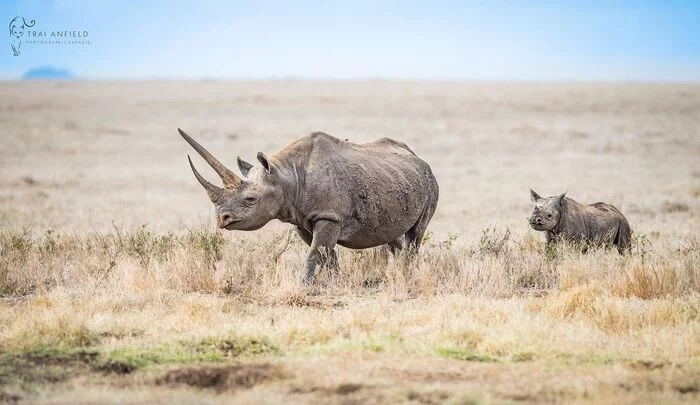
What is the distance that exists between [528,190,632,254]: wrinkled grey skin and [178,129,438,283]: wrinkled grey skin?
2.12m

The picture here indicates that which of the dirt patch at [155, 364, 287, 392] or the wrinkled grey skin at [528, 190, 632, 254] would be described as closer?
the dirt patch at [155, 364, 287, 392]

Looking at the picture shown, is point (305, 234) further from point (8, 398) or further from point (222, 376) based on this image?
point (8, 398)

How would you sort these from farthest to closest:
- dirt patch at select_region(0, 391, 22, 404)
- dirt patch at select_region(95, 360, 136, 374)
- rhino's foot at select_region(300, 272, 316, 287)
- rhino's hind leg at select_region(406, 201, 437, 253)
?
1. rhino's hind leg at select_region(406, 201, 437, 253)
2. rhino's foot at select_region(300, 272, 316, 287)
3. dirt patch at select_region(95, 360, 136, 374)
4. dirt patch at select_region(0, 391, 22, 404)

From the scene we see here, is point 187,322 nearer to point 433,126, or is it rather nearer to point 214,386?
point 214,386

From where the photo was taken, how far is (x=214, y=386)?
6.69 metres

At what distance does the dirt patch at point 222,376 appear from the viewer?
6.70 metres

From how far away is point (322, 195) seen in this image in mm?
10750

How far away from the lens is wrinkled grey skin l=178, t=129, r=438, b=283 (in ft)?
33.6

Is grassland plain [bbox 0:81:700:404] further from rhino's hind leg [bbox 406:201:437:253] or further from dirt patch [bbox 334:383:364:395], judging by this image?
rhino's hind leg [bbox 406:201:437:253]


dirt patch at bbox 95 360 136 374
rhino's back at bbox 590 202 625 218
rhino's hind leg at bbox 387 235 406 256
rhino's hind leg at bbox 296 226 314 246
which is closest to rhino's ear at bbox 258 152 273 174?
rhino's hind leg at bbox 296 226 314 246

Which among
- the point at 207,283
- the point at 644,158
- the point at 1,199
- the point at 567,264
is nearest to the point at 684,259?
the point at 567,264

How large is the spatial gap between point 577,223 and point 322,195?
14.7ft

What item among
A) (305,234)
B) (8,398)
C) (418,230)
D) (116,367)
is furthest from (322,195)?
(8,398)

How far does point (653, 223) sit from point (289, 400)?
1338 cm
